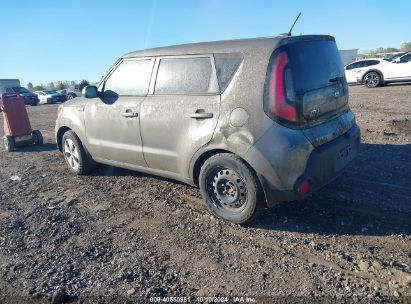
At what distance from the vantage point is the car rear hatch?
10.9 feet

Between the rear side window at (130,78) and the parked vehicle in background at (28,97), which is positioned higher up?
the rear side window at (130,78)

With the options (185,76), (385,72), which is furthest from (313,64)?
(385,72)

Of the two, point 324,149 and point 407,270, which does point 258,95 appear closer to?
point 324,149

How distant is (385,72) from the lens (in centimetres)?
1684

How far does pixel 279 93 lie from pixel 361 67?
1727 centimetres

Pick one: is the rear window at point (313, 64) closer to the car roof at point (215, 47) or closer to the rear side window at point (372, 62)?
the car roof at point (215, 47)

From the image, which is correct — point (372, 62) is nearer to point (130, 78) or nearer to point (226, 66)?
point (130, 78)

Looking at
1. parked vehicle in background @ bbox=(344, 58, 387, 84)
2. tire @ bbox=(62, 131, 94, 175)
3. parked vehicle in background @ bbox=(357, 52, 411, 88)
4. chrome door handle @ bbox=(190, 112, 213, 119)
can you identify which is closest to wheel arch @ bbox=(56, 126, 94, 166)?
tire @ bbox=(62, 131, 94, 175)

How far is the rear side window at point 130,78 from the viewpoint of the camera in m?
4.52

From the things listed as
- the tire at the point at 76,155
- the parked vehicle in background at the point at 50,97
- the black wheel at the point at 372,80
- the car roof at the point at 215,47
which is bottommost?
the parked vehicle in background at the point at 50,97

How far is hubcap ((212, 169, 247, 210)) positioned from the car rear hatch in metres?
0.79

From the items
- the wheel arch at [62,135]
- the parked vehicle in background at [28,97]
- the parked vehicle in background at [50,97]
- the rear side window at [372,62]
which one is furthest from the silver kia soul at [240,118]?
the parked vehicle in background at [50,97]

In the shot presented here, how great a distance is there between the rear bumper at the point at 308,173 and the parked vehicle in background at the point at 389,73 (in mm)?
14956

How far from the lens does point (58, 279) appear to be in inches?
120
